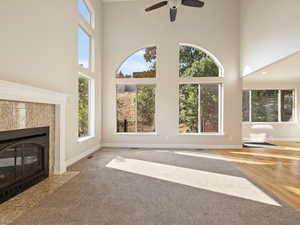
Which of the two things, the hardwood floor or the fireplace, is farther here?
the hardwood floor

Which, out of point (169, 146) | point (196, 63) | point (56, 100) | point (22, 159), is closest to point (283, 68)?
point (196, 63)

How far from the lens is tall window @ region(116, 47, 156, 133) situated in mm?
6121

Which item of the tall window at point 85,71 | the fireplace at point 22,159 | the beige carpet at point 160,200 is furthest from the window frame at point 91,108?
the fireplace at point 22,159

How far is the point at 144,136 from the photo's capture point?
19.8 feet

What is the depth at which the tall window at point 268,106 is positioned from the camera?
8.09 m

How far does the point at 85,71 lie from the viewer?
4.73 metres

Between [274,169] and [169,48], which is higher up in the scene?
[169,48]

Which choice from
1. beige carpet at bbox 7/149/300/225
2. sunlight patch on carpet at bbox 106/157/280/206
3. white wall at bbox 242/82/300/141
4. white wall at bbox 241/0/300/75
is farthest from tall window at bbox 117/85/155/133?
white wall at bbox 242/82/300/141

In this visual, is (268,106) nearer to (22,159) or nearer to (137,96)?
(137,96)

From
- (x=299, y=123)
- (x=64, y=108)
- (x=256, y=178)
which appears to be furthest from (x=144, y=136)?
(x=299, y=123)

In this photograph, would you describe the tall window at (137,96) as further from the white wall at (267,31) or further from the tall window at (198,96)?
the white wall at (267,31)

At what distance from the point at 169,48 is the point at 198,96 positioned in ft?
6.00

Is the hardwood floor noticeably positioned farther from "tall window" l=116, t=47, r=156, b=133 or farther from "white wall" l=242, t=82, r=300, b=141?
"white wall" l=242, t=82, r=300, b=141

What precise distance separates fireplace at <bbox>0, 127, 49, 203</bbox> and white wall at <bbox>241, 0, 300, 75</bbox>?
4604 millimetres
